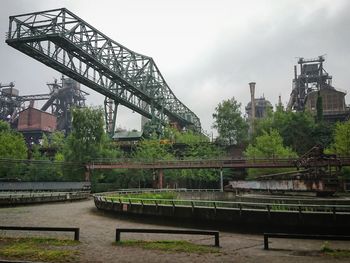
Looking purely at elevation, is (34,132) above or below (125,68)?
below

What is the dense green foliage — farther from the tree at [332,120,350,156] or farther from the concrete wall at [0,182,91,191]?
the concrete wall at [0,182,91,191]

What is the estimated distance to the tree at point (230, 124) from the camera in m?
75.2

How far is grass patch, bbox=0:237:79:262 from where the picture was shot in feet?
30.8

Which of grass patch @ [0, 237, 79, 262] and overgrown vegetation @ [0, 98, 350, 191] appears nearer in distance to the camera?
grass patch @ [0, 237, 79, 262]

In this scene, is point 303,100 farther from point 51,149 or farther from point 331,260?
point 331,260

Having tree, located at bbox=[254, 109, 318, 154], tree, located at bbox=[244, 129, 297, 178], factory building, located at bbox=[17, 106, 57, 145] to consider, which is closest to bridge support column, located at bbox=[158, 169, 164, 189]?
tree, located at bbox=[244, 129, 297, 178]

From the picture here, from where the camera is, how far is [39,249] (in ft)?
34.9

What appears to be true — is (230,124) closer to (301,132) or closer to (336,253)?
(301,132)

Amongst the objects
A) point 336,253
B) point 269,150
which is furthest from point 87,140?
point 336,253

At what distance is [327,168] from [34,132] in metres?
87.7

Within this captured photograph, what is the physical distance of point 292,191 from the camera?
95.3 ft

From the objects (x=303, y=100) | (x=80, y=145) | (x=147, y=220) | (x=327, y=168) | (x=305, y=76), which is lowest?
(x=147, y=220)

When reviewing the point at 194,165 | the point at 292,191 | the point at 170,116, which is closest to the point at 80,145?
the point at 194,165

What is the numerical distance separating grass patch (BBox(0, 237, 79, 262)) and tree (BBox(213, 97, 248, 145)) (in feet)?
211
